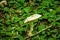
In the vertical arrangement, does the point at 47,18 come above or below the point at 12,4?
below

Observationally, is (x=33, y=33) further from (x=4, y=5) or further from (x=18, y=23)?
(x=4, y=5)

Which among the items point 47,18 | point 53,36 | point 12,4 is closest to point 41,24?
point 47,18

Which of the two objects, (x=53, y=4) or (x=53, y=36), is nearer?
(x=53, y=36)

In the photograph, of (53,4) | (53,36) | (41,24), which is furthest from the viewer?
(53,4)

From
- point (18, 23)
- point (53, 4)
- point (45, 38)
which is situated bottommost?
point (45, 38)

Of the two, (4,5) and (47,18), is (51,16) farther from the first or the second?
(4,5)

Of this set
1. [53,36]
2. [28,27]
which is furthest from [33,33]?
[53,36]

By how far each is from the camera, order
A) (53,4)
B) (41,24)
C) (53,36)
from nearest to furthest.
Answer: (53,36), (41,24), (53,4)

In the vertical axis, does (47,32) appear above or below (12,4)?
below

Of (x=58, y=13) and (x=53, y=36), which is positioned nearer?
(x=53, y=36)
